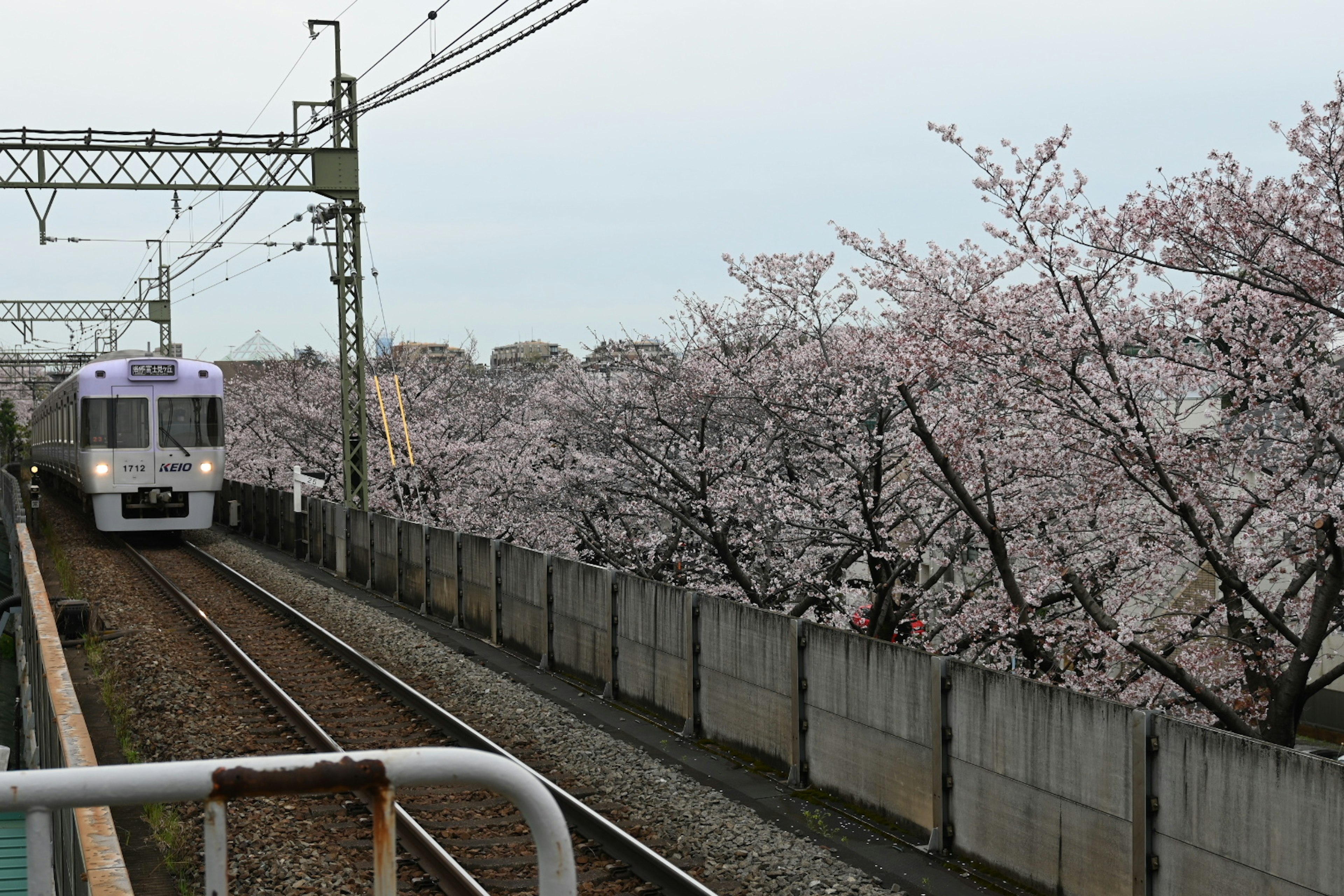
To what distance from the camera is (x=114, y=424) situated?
872 inches

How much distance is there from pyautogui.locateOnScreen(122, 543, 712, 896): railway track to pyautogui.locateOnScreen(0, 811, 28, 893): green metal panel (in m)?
2.02

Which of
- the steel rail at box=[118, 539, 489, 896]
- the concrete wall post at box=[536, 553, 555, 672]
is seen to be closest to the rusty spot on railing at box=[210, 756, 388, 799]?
the steel rail at box=[118, 539, 489, 896]

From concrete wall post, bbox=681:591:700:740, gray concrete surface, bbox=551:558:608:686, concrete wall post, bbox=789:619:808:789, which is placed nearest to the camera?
concrete wall post, bbox=789:619:808:789

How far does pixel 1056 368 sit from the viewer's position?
848 cm

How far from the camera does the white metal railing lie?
1.94 metres

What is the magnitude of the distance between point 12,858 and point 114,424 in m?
17.1

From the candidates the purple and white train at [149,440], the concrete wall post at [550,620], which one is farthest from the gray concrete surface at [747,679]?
the purple and white train at [149,440]

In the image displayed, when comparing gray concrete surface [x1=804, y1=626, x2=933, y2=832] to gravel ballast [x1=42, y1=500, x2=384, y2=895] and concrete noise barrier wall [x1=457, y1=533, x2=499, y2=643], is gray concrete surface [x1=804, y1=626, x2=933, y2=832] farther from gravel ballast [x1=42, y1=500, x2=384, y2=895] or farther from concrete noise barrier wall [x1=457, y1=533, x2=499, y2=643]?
concrete noise barrier wall [x1=457, y1=533, x2=499, y2=643]

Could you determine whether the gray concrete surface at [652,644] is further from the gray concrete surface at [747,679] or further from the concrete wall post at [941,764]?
the concrete wall post at [941,764]

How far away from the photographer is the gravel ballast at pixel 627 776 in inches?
273

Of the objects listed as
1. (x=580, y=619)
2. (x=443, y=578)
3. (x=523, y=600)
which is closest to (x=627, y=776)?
(x=580, y=619)

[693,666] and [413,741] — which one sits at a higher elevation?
[693,666]

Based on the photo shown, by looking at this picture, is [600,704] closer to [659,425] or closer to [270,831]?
[270,831]

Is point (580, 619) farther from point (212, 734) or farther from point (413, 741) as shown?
point (212, 734)
